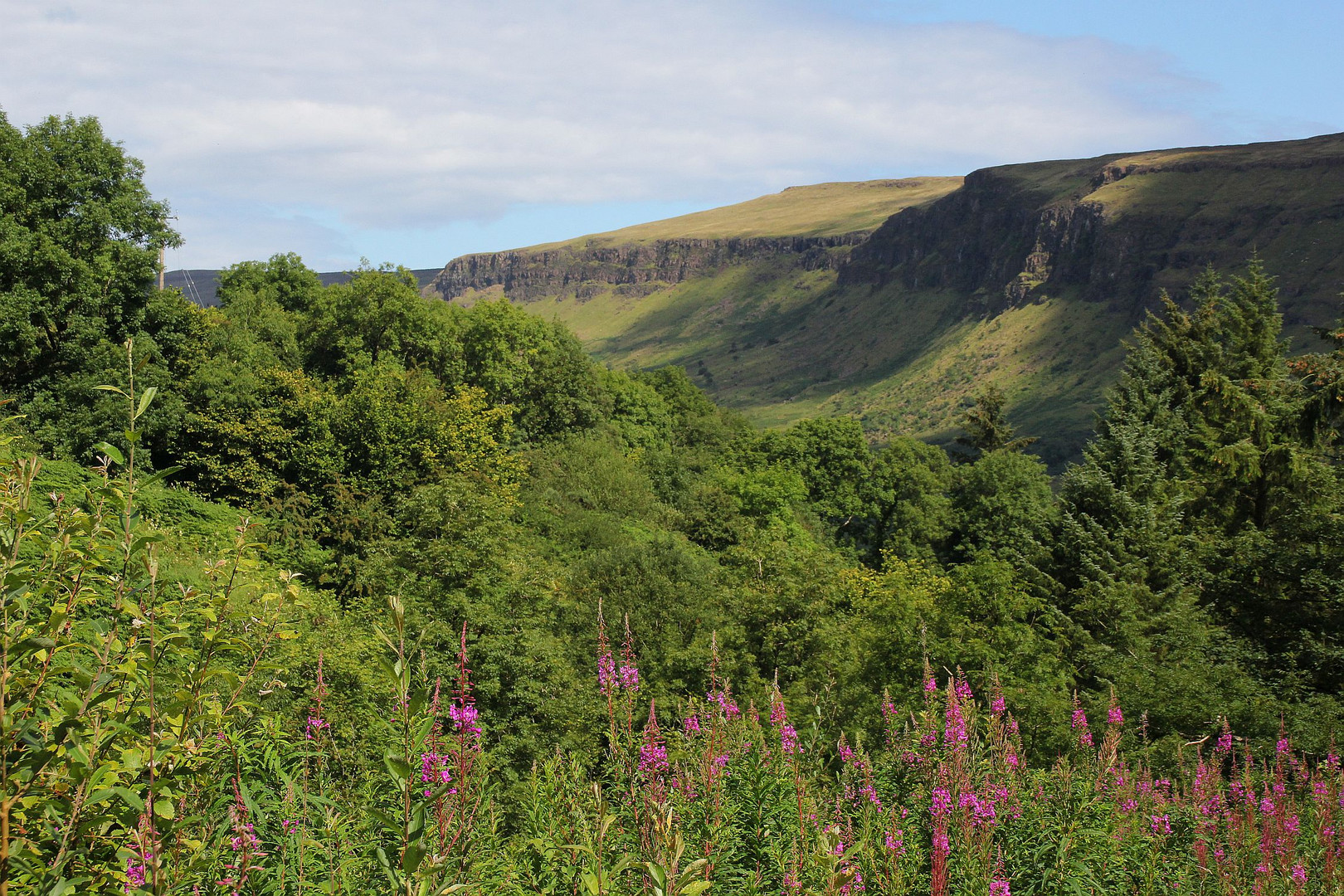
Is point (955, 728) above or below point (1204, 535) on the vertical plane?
above

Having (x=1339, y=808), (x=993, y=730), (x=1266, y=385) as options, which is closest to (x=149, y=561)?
(x=993, y=730)

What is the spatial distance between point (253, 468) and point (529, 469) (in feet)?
45.5

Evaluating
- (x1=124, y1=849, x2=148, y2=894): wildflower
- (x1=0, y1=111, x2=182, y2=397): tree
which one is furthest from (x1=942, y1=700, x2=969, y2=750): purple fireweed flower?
(x1=0, y1=111, x2=182, y2=397): tree

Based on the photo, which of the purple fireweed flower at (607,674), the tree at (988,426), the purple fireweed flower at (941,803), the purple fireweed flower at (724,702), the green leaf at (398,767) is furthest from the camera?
the tree at (988,426)

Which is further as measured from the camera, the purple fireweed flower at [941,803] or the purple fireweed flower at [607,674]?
the purple fireweed flower at [607,674]

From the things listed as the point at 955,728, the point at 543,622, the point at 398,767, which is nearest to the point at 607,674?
the point at 955,728

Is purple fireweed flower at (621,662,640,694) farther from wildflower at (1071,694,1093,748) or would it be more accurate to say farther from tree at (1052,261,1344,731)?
tree at (1052,261,1344,731)

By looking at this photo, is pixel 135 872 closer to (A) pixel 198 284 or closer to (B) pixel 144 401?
(B) pixel 144 401

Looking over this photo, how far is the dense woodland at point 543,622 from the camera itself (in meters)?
3.26

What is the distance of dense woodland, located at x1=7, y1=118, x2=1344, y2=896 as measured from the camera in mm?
3260

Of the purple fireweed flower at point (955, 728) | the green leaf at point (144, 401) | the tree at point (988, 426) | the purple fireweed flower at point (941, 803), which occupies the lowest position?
the tree at point (988, 426)

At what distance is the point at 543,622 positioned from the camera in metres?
21.8

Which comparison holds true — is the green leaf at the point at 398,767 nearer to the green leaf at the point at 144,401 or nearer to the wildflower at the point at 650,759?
the green leaf at the point at 144,401

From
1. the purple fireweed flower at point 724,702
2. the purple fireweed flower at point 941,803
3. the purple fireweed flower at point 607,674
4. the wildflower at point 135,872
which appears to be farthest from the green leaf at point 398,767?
the purple fireweed flower at point 941,803
